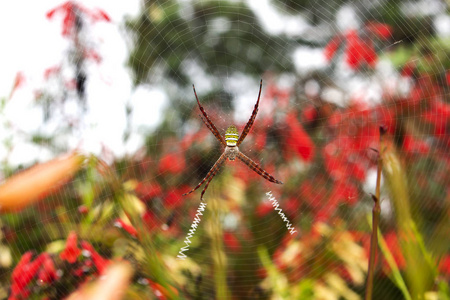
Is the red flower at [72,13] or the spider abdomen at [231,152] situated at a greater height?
the red flower at [72,13]

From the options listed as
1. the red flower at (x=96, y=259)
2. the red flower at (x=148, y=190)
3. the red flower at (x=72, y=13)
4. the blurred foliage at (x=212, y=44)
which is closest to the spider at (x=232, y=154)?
the red flower at (x=148, y=190)

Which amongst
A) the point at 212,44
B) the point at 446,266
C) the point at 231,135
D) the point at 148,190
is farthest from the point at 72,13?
the point at 446,266

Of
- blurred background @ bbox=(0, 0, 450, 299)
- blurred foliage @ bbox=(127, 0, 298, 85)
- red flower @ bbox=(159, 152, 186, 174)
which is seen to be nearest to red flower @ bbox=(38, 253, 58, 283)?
blurred background @ bbox=(0, 0, 450, 299)

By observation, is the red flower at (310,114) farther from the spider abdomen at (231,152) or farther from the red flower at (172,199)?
the red flower at (172,199)

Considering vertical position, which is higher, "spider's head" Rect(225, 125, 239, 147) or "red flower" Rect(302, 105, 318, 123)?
"red flower" Rect(302, 105, 318, 123)

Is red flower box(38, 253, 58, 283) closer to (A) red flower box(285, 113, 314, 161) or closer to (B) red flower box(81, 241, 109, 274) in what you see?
(B) red flower box(81, 241, 109, 274)

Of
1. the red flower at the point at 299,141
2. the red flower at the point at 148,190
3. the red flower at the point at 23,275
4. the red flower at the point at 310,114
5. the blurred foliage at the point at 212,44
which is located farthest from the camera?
the blurred foliage at the point at 212,44
